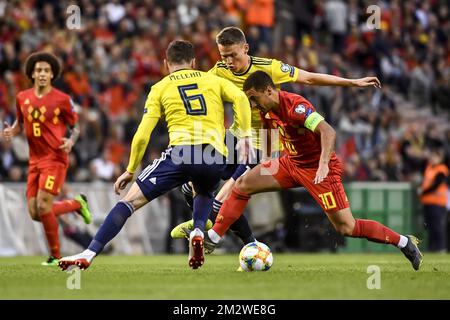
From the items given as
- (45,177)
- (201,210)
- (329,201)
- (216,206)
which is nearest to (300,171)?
(329,201)

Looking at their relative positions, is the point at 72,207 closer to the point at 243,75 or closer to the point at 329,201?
the point at 243,75

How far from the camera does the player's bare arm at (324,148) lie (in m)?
10.6

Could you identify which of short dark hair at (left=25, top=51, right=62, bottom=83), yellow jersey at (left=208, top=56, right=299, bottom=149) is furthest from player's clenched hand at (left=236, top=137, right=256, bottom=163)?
short dark hair at (left=25, top=51, right=62, bottom=83)

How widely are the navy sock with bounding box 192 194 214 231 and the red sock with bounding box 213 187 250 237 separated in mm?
387

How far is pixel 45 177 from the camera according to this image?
13.7 m

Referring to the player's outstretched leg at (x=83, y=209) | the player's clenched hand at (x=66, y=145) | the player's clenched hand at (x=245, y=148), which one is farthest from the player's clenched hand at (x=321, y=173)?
the player's outstretched leg at (x=83, y=209)

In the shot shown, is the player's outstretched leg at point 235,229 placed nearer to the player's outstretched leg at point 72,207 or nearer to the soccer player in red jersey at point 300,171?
the soccer player in red jersey at point 300,171

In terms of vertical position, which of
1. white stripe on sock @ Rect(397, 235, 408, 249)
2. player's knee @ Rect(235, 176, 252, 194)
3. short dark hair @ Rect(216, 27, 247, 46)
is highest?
short dark hair @ Rect(216, 27, 247, 46)

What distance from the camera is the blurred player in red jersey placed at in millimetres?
13758

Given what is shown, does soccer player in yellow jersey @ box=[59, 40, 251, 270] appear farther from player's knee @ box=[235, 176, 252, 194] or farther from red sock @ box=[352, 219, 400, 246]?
red sock @ box=[352, 219, 400, 246]

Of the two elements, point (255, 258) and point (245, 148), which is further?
point (255, 258)

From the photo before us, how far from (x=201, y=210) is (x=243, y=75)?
187 centimetres

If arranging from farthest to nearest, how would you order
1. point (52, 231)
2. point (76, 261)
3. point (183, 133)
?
point (52, 231) < point (183, 133) < point (76, 261)

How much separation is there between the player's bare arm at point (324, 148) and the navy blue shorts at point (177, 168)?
977mm
